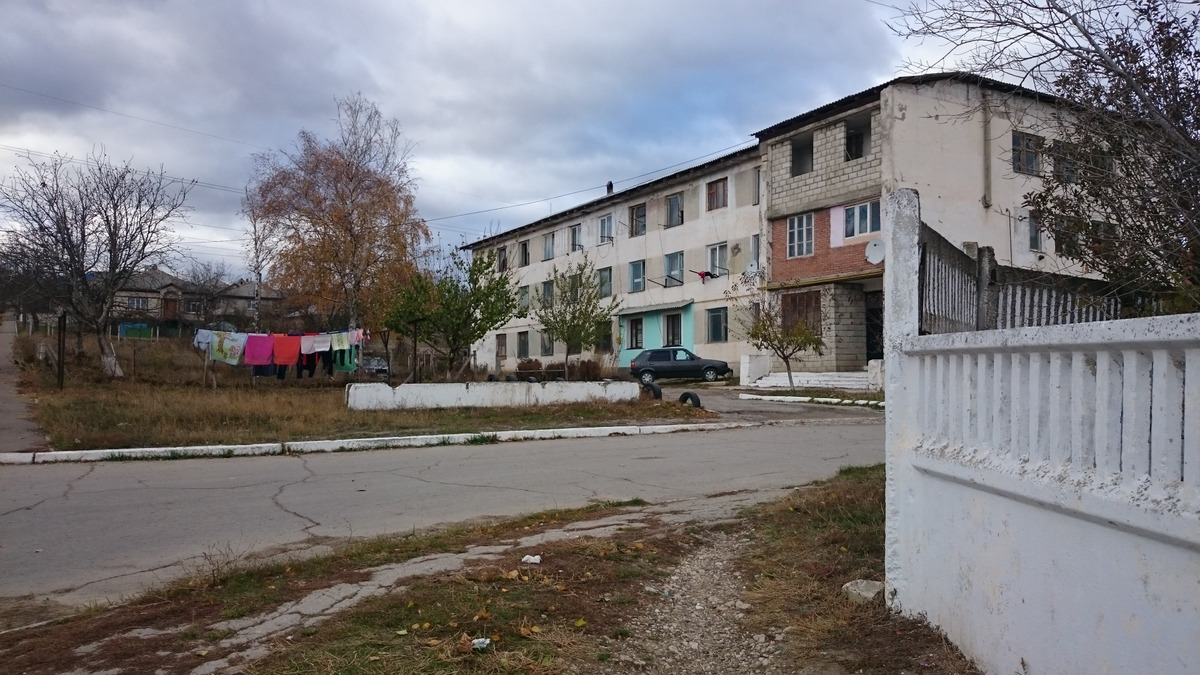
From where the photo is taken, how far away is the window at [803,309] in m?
31.5

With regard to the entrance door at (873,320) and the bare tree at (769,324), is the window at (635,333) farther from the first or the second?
the entrance door at (873,320)

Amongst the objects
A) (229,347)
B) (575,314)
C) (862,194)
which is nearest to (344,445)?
(229,347)

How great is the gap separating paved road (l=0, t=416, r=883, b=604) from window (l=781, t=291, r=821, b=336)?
54.7 feet

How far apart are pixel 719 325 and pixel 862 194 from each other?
412 inches

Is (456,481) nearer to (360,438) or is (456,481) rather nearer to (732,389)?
(360,438)

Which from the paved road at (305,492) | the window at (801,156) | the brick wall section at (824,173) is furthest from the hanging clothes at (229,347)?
the window at (801,156)

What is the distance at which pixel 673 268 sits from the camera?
1644 inches

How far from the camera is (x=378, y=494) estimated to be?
31.4 feet

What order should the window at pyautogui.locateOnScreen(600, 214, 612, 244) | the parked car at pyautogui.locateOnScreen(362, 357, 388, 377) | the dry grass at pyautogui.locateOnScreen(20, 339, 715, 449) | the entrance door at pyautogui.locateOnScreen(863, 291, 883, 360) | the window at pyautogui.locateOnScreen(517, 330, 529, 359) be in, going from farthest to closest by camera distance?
the window at pyautogui.locateOnScreen(517, 330, 529, 359), the window at pyautogui.locateOnScreen(600, 214, 612, 244), the parked car at pyautogui.locateOnScreen(362, 357, 388, 377), the entrance door at pyautogui.locateOnScreen(863, 291, 883, 360), the dry grass at pyautogui.locateOnScreen(20, 339, 715, 449)

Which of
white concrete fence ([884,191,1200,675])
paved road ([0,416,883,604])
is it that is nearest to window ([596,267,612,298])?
paved road ([0,416,883,604])

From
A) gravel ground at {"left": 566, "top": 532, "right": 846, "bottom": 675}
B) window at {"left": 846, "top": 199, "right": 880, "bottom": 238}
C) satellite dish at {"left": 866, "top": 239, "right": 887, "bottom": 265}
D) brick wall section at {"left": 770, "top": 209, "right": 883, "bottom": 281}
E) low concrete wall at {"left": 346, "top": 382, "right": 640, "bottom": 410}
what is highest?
window at {"left": 846, "top": 199, "right": 880, "bottom": 238}

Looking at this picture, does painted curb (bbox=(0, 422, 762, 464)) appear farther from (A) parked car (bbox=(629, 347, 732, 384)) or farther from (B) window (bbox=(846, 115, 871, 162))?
(A) parked car (bbox=(629, 347, 732, 384))

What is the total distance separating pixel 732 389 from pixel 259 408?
1891cm

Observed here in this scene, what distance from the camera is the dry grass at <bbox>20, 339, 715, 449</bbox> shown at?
14188 mm
